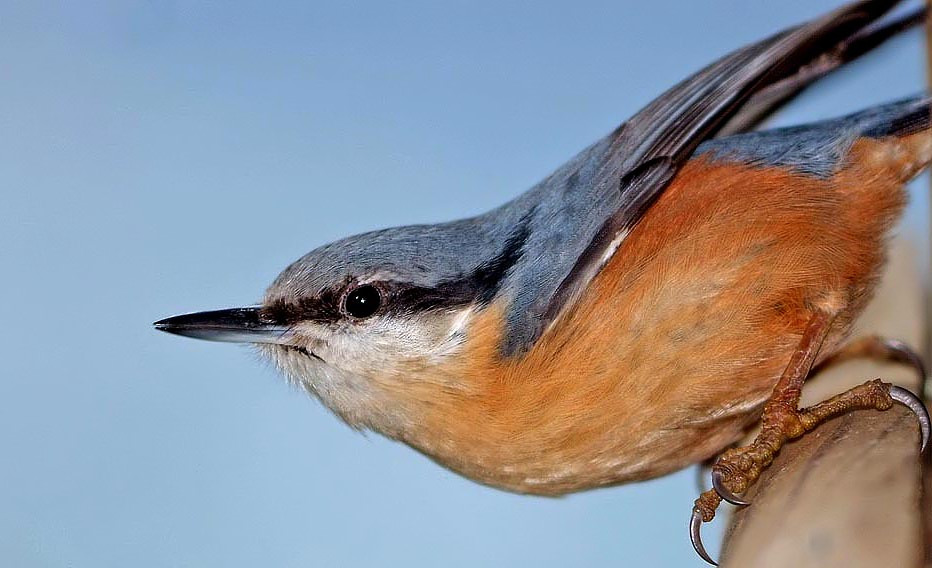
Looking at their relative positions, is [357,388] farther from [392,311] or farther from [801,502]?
[801,502]

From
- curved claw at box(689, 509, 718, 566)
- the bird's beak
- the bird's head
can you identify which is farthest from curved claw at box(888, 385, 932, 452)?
the bird's beak

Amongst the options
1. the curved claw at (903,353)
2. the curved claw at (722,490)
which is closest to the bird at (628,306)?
the curved claw at (722,490)

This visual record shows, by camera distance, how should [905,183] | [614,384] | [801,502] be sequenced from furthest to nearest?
[905,183]
[614,384]
[801,502]

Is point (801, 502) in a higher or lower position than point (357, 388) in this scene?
lower

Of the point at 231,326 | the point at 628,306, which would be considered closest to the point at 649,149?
the point at 628,306

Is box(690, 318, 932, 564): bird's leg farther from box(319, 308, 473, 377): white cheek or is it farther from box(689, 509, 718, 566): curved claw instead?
box(319, 308, 473, 377): white cheek

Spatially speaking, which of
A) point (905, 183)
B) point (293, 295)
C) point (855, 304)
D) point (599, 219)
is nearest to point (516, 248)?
point (599, 219)
